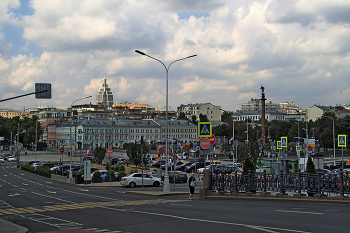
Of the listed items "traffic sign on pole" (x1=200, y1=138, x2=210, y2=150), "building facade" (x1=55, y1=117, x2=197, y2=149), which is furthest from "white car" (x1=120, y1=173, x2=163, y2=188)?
"building facade" (x1=55, y1=117, x2=197, y2=149)

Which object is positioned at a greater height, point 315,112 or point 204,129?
point 315,112

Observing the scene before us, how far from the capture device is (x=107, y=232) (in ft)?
39.9

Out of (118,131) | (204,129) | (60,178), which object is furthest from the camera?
(118,131)

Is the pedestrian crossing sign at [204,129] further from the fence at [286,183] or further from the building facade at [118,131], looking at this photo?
the building facade at [118,131]

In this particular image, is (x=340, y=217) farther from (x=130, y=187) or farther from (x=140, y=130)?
(x=140, y=130)

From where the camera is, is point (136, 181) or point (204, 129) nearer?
point (204, 129)

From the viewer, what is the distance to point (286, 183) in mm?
19422

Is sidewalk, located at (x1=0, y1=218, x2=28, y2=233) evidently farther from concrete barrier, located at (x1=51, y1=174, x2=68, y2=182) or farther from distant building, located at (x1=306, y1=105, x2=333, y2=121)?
distant building, located at (x1=306, y1=105, x2=333, y2=121)

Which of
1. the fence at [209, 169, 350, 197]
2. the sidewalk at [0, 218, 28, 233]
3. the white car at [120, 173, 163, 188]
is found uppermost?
the fence at [209, 169, 350, 197]

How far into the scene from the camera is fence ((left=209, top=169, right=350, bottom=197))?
56.4ft

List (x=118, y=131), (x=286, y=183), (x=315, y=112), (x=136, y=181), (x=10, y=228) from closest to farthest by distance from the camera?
(x=10, y=228)
(x=286, y=183)
(x=136, y=181)
(x=118, y=131)
(x=315, y=112)

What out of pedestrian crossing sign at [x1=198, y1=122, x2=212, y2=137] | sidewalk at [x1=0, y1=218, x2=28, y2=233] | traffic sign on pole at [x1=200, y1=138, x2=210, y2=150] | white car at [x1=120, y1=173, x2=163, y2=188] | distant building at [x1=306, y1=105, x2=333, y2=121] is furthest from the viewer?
distant building at [x1=306, y1=105, x2=333, y2=121]

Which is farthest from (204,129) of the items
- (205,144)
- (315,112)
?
(315,112)

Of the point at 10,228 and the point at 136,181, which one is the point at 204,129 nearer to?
the point at 10,228
